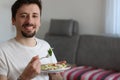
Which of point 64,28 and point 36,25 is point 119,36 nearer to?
point 64,28

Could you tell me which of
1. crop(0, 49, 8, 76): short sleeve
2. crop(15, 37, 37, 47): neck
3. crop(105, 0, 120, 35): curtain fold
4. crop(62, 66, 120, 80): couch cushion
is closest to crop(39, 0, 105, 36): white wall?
crop(105, 0, 120, 35): curtain fold

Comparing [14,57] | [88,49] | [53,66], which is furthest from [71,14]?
[14,57]

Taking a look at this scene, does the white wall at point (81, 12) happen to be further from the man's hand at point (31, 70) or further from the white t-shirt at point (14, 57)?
the man's hand at point (31, 70)

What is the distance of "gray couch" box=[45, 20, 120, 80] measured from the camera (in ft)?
10.5

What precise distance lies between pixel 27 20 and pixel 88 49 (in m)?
2.27

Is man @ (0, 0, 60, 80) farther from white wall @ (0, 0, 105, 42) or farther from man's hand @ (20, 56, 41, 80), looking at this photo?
white wall @ (0, 0, 105, 42)

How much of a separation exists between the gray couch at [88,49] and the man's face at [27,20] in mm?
1739

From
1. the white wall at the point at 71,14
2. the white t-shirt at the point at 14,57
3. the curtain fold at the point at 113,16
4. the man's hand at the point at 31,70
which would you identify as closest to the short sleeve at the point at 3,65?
the white t-shirt at the point at 14,57

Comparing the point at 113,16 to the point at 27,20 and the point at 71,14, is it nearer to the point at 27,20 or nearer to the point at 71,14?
the point at 71,14

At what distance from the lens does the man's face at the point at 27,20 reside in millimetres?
1188

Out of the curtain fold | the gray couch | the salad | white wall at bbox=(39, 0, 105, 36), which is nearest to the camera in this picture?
the salad

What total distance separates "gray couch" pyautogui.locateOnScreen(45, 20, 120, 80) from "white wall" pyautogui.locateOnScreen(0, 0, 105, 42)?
22cm

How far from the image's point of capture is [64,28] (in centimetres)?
362

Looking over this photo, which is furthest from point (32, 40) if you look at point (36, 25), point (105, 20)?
point (105, 20)
